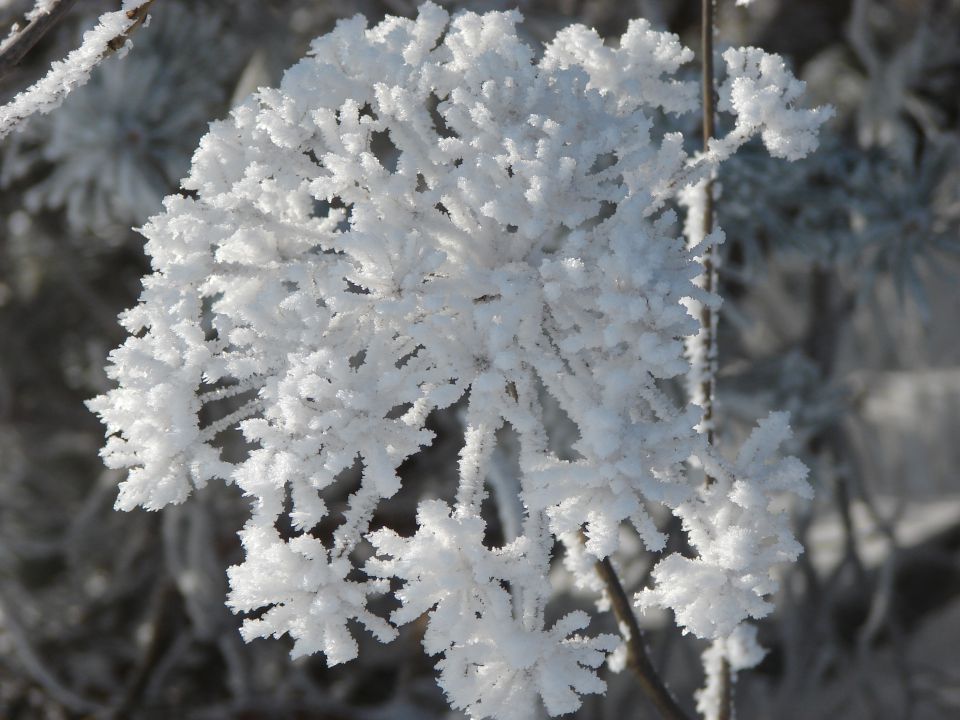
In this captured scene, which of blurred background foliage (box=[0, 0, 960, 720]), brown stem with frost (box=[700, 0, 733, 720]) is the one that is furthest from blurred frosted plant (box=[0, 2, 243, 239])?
brown stem with frost (box=[700, 0, 733, 720])

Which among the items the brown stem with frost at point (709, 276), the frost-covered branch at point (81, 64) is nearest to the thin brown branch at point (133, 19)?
the frost-covered branch at point (81, 64)

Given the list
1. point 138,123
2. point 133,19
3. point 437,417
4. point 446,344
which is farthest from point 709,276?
point 437,417

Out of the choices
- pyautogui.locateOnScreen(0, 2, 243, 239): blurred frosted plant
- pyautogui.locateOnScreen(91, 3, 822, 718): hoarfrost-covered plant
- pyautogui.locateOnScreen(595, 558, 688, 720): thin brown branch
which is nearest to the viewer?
pyautogui.locateOnScreen(91, 3, 822, 718): hoarfrost-covered plant

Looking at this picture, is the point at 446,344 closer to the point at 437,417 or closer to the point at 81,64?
the point at 81,64

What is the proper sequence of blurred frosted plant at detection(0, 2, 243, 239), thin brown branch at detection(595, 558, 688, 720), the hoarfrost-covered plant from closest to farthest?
1. the hoarfrost-covered plant
2. thin brown branch at detection(595, 558, 688, 720)
3. blurred frosted plant at detection(0, 2, 243, 239)

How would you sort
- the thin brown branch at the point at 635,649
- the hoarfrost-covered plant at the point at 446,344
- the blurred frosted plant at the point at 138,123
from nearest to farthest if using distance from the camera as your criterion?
the hoarfrost-covered plant at the point at 446,344, the thin brown branch at the point at 635,649, the blurred frosted plant at the point at 138,123

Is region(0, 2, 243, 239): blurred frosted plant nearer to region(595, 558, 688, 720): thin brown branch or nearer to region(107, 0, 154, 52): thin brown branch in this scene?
region(107, 0, 154, 52): thin brown branch

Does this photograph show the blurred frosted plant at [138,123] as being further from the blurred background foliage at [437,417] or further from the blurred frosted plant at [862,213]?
the blurred frosted plant at [862,213]

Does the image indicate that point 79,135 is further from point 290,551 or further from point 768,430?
point 768,430
